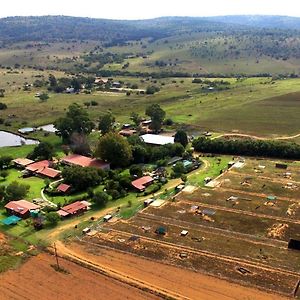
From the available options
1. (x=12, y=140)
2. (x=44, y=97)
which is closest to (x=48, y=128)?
(x=12, y=140)

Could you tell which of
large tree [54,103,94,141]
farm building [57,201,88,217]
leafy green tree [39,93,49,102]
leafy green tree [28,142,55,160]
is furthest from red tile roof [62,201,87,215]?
leafy green tree [39,93,49,102]

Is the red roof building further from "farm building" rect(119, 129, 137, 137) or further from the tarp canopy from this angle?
"farm building" rect(119, 129, 137, 137)

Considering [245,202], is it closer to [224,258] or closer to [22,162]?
[224,258]

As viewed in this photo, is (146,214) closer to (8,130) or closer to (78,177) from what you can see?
(78,177)

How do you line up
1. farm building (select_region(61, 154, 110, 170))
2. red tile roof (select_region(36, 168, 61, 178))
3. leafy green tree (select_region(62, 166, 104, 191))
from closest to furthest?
leafy green tree (select_region(62, 166, 104, 191))
red tile roof (select_region(36, 168, 61, 178))
farm building (select_region(61, 154, 110, 170))

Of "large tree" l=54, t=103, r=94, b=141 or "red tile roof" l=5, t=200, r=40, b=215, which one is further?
"large tree" l=54, t=103, r=94, b=141

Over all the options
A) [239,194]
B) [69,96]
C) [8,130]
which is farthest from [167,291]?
[69,96]

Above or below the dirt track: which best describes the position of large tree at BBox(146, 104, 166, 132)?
above
